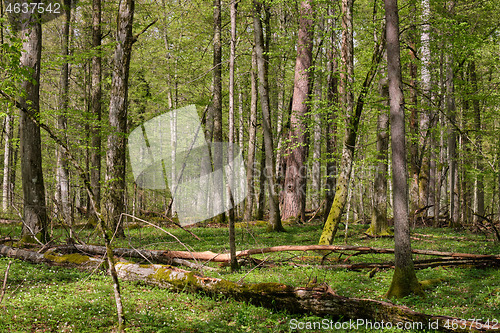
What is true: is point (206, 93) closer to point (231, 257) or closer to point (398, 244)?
point (231, 257)

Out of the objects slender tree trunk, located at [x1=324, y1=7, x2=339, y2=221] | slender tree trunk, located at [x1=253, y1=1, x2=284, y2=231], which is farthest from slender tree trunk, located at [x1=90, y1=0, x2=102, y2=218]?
slender tree trunk, located at [x1=324, y1=7, x2=339, y2=221]

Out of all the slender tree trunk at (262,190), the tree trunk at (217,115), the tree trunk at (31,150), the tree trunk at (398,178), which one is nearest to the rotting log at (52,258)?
the tree trunk at (31,150)

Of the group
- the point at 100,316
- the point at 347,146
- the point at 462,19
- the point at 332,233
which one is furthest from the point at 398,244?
the point at 462,19

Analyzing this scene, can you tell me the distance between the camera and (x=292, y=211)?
18.1 meters

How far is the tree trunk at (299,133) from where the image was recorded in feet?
52.4

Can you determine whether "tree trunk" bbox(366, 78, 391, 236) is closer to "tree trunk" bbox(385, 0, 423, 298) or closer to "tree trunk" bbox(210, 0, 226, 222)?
"tree trunk" bbox(385, 0, 423, 298)

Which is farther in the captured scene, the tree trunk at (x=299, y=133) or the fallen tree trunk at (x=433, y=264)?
the tree trunk at (x=299, y=133)

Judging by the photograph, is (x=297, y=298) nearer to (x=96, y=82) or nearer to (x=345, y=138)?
(x=345, y=138)

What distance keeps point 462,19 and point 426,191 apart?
10084 mm

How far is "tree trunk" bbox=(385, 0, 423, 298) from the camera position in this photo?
19.4ft

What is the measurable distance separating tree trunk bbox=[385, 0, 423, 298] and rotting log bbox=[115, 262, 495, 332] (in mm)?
1281

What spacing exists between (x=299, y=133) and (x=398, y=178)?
1053cm

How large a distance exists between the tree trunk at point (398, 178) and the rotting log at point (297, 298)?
50.5 inches

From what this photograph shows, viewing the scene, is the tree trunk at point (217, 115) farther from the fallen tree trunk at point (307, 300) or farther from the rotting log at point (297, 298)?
the rotting log at point (297, 298)
